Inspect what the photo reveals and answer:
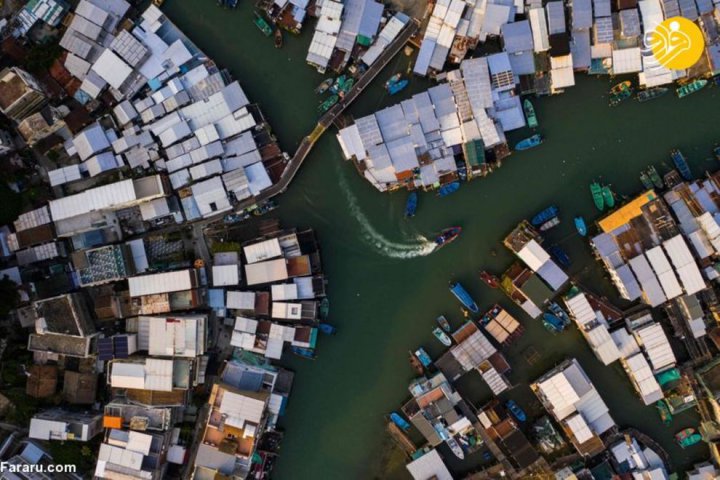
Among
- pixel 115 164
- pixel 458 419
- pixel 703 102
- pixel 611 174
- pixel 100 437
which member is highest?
pixel 115 164

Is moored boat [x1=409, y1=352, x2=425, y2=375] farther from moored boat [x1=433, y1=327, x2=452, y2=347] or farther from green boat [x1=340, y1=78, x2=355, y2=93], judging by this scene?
green boat [x1=340, y1=78, x2=355, y2=93]

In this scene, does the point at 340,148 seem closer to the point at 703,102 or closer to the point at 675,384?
the point at 703,102

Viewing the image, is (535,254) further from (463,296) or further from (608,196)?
(608,196)

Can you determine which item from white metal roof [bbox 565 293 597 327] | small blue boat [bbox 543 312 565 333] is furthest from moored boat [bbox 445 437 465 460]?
white metal roof [bbox 565 293 597 327]

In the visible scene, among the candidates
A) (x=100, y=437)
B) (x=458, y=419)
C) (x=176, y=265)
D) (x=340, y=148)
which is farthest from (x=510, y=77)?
(x=100, y=437)

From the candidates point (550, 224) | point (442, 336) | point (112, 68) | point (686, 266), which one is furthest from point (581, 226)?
point (112, 68)
